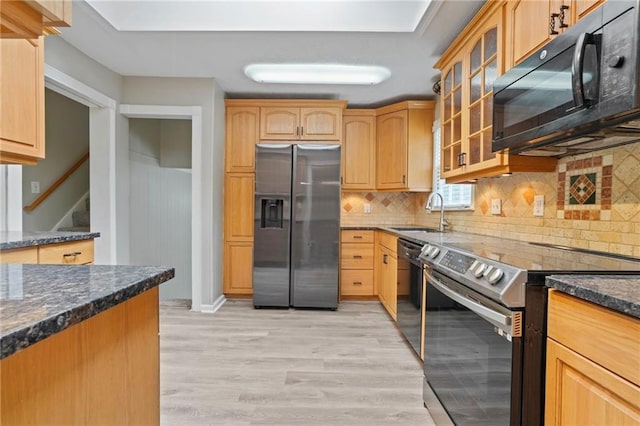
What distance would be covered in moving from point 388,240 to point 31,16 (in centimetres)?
311

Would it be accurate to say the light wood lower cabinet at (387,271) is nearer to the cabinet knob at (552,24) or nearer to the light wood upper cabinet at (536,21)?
the light wood upper cabinet at (536,21)

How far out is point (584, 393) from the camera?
90 centimetres

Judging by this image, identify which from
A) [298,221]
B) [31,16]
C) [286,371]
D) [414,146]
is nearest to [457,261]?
[286,371]

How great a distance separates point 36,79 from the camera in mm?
1866

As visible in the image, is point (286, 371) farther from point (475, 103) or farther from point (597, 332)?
point (475, 103)

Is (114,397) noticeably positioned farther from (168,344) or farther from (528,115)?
(168,344)

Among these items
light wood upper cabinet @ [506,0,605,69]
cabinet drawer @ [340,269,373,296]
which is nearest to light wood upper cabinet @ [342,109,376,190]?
cabinet drawer @ [340,269,373,296]

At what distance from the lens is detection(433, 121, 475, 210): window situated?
10.1 feet

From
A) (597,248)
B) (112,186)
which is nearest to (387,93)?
(597,248)

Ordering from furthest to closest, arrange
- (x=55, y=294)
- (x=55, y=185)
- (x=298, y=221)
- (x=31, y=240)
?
1. (x=55, y=185)
2. (x=298, y=221)
3. (x=31, y=240)
4. (x=55, y=294)

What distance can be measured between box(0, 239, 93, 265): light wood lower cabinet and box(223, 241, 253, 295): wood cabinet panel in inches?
72.4

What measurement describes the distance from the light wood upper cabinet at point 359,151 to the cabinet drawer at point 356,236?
59 centimetres

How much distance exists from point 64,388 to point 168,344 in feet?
7.78

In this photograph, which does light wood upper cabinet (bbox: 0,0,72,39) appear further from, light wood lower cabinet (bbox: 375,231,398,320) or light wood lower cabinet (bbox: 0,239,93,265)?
light wood lower cabinet (bbox: 375,231,398,320)
